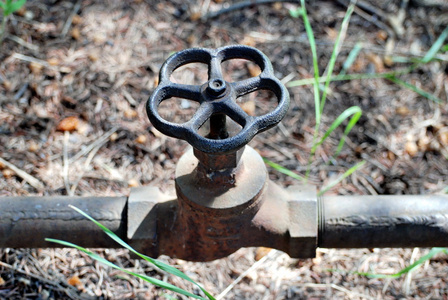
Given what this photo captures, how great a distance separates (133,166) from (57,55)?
25.5 inches

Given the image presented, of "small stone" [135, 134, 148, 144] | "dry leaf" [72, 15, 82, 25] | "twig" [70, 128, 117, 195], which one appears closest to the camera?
"twig" [70, 128, 117, 195]

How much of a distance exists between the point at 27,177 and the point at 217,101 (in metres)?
1.04

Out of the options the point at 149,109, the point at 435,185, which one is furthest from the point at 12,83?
the point at 435,185

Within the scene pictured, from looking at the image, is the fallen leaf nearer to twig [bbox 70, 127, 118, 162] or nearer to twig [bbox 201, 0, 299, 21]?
twig [bbox 70, 127, 118, 162]

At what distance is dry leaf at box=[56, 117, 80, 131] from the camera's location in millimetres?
2020

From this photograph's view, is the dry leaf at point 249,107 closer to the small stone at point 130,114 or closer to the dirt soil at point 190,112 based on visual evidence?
the dirt soil at point 190,112

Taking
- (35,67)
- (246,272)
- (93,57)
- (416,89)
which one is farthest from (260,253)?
(35,67)

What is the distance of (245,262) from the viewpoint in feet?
5.84

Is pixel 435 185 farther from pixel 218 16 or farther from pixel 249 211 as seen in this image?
pixel 218 16

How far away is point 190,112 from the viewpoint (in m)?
2.11

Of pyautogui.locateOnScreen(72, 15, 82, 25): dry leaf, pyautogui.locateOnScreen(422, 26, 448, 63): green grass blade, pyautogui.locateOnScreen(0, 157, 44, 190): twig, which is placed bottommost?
pyautogui.locateOnScreen(0, 157, 44, 190): twig

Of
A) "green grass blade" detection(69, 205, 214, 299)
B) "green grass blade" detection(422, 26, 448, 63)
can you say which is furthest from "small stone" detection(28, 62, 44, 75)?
"green grass blade" detection(422, 26, 448, 63)

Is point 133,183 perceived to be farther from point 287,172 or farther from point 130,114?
point 287,172

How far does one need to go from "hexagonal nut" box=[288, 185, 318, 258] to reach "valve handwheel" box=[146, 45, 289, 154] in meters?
0.33
